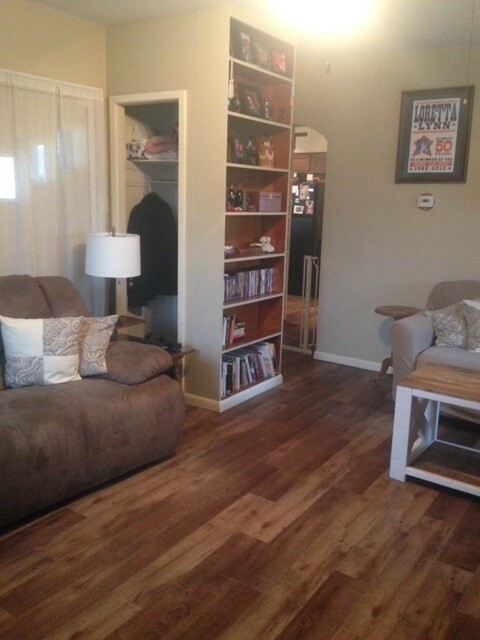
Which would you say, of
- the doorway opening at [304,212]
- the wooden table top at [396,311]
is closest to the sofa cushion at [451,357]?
the wooden table top at [396,311]

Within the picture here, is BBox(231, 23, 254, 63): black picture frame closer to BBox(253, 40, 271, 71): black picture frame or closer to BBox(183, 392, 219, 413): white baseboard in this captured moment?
BBox(253, 40, 271, 71): black picture frame

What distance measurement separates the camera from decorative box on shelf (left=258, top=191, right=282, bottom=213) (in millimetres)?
4051

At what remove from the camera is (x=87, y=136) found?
3.76 metres

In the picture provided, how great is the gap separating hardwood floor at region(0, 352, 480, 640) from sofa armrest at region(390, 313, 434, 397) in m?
0.62

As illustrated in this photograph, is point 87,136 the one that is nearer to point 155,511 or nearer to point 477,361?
point 155,511

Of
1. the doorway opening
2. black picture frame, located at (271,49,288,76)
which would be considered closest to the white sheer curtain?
black picture frame, located at (271,49,288,76)

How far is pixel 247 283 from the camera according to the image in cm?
409

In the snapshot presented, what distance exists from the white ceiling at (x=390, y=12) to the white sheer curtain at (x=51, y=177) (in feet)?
1.53

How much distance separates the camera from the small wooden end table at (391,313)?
4297 mm

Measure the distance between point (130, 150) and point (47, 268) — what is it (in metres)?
1.06

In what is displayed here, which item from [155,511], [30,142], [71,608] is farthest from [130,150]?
[71,608]

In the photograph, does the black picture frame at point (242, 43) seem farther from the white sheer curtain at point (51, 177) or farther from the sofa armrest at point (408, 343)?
the sofa armrest at point (408, 343)

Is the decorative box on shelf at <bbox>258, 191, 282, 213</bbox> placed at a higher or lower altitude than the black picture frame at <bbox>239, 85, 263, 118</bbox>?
lower

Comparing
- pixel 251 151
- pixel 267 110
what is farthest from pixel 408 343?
pixel 267 110
